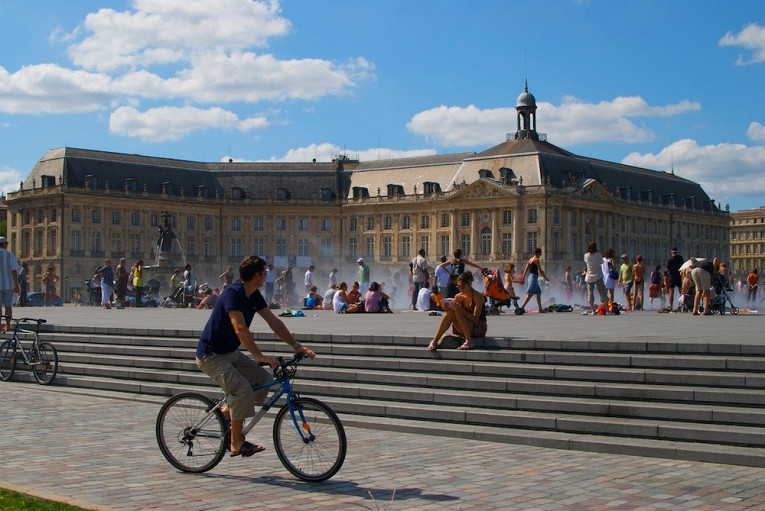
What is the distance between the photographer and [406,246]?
352 ft

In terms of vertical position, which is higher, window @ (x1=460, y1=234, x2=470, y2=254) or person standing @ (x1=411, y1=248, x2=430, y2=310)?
window @ (x1=460, y1=234, x2=470, y2=254)

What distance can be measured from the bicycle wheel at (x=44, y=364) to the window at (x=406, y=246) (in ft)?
297

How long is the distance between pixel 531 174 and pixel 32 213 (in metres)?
48.7

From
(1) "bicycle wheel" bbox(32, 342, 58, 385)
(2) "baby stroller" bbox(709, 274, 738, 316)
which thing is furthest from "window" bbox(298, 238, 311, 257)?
(1) "bicycle wheel" bbox(32, 342, 58, 385)

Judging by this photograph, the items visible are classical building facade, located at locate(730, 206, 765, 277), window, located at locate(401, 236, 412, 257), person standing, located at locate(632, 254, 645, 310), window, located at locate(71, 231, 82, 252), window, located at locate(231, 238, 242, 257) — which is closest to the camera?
person standing, located at locate(632, 254, 645, 310)

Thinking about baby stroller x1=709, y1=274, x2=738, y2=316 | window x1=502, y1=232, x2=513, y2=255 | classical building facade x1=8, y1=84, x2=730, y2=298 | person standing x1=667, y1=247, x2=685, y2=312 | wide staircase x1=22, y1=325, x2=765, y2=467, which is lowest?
wide staircase x1=22, y1=325, x2=765, y2=467

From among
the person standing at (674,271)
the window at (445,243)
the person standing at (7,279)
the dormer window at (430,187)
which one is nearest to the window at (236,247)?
the dormer window at (430,187)

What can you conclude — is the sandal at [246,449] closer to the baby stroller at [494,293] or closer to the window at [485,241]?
the baby stroller at [494,293]

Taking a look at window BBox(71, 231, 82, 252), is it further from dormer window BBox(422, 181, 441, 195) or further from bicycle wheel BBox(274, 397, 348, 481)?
bicycle wheel BBox(274, 397, 348, 481)

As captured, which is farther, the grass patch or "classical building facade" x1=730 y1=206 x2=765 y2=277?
"classical building facade" x1=730 y1=206 x2=765 y2=277

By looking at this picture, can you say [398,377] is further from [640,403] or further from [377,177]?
[377,177]

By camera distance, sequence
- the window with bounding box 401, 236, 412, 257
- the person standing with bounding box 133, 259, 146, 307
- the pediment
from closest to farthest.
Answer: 1. the person standing with bounding box 133, 259, 146, 307
2. the pediment
3. the window with bounding box 401, 236, 412, 257

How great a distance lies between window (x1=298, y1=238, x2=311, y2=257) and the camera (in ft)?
362

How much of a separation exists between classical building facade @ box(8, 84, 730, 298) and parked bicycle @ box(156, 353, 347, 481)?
83512mm
